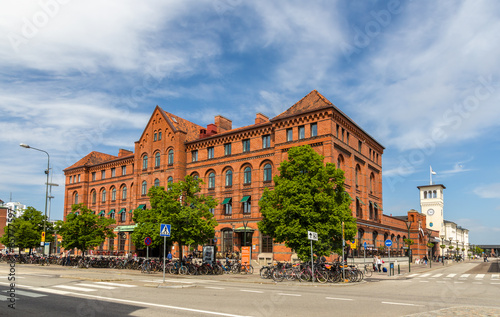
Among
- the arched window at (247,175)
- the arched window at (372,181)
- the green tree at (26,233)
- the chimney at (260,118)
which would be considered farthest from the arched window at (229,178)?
the green tree at (26,233)

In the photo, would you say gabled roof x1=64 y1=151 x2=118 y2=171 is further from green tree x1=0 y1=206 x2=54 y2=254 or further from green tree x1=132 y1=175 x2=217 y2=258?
green tree x1=132 y1=175 x2=217 y2=258

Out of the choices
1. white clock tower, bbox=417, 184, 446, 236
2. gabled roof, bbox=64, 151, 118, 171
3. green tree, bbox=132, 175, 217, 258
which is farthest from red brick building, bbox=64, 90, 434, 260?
white clock tower, bbox=417, 184, 446, 236

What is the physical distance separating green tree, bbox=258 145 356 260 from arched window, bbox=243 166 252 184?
16.2 meters

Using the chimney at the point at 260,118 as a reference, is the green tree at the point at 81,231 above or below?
below

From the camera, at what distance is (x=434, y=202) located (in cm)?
11994

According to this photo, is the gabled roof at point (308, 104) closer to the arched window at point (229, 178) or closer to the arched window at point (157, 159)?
the arched window at point (229, 178)

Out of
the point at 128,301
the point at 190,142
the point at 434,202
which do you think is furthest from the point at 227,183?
the point at 434,202

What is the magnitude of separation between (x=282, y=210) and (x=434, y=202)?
349 feet

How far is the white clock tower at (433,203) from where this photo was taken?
390 feet

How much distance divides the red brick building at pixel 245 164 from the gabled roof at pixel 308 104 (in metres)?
0.11

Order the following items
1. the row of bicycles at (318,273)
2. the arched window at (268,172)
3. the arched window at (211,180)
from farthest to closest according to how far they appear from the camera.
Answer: the arched window at (211,180) → the arched window at (268,172) → the row of bicycles at (318,273)

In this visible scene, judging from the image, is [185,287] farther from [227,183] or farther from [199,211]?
[227,183]

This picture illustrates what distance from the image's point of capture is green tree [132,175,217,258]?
31.3 m

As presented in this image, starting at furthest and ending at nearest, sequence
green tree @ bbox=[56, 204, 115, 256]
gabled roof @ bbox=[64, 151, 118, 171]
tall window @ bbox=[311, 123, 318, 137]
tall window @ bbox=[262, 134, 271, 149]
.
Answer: gabled roof @ bbox=[64, 151, 118, 171] < tall window @ bbox=[262, 134, 271, 149] < tall window @ bbox=[311, 123, 318, 137] < green tree @ bbox=[56, 204, 115, 256]
